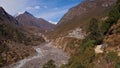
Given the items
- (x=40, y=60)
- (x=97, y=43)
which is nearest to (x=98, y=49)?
(x=97, y=43)

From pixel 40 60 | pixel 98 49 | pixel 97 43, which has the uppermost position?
pixel 97 43

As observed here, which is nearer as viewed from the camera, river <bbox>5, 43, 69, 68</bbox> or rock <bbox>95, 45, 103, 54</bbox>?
rock <bbox>95, 45, 103, 54</bbox>

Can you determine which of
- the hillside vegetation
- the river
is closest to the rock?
the hillside vegetation

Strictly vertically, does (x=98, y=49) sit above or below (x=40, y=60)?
above

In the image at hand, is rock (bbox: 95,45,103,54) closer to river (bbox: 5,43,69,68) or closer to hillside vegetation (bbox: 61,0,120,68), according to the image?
hillside vegetation (bbox: 61,0,120,68)

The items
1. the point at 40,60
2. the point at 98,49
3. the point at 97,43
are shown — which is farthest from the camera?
the point at 40,60

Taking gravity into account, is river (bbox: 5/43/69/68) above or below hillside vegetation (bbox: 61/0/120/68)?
below

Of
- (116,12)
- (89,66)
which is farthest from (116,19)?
(89,66)

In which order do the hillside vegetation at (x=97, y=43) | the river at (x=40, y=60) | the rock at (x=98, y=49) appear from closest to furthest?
the hillside vegetation at (x=97, y=43) → the rock at (x=98, y=49) → the river at (x=40, y=60)

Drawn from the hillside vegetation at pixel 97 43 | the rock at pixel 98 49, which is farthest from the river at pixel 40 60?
the rock at pixel 98 49

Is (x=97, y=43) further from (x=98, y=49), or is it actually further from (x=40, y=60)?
(x=40, y=60)

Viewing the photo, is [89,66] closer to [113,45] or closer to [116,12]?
[113,45]

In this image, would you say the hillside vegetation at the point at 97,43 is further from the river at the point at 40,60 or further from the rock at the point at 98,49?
the river at the point at 40,60
